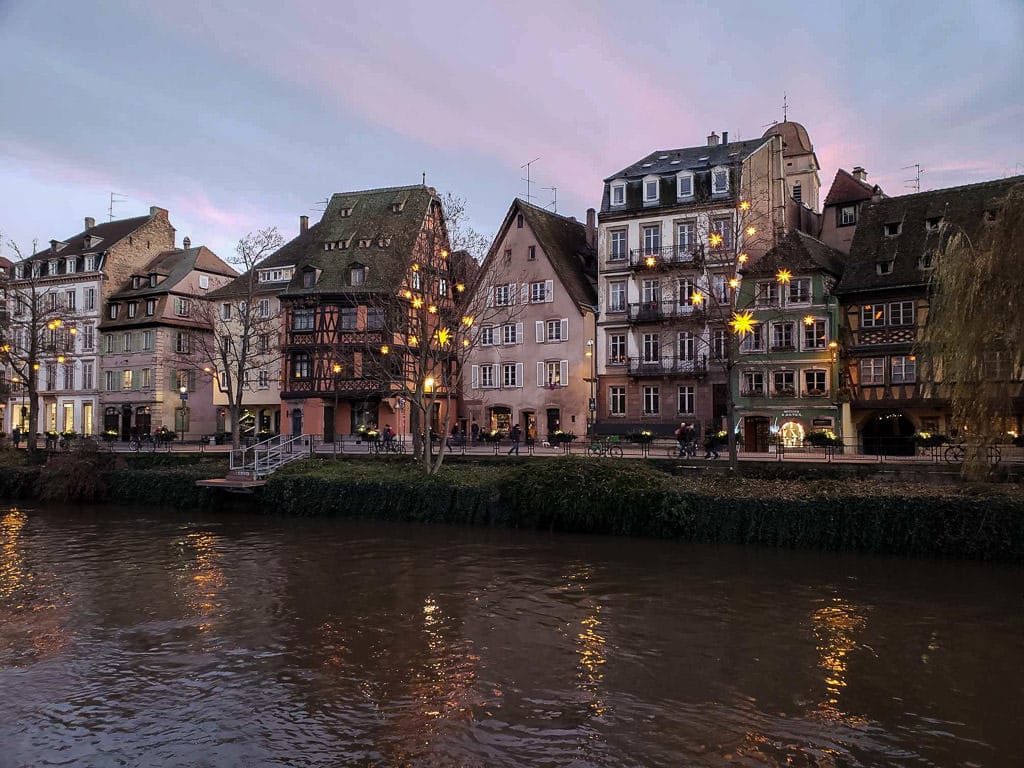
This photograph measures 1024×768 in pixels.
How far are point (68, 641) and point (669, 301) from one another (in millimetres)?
33384

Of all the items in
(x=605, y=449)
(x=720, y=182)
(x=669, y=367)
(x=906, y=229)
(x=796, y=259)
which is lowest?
(x=605, y=449)

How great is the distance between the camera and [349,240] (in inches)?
1938

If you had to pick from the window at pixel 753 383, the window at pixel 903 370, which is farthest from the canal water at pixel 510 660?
the window at pixel 753 383

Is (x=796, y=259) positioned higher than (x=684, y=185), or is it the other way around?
(x=684, y=185)

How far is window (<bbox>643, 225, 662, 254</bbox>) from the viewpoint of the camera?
140 feet

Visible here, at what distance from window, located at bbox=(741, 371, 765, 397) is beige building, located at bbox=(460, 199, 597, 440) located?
8329mm

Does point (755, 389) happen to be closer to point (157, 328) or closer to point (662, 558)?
point (662, 558)

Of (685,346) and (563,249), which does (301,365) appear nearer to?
(563,249)

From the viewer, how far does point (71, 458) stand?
32.9 metres

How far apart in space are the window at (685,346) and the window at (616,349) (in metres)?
3.03

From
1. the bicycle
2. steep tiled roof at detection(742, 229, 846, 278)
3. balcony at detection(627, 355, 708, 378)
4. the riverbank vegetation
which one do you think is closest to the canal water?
the riverbank vegetation

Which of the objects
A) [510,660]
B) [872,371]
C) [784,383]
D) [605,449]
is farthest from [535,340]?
[510,660]

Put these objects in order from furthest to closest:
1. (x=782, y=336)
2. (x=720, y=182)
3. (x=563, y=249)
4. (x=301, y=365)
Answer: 1. (x=301, y=365)
2. (x=563, y=249)
3. (x=720, y=182)
4. (x=782, y=336)

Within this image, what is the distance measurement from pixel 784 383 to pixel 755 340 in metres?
2.54
